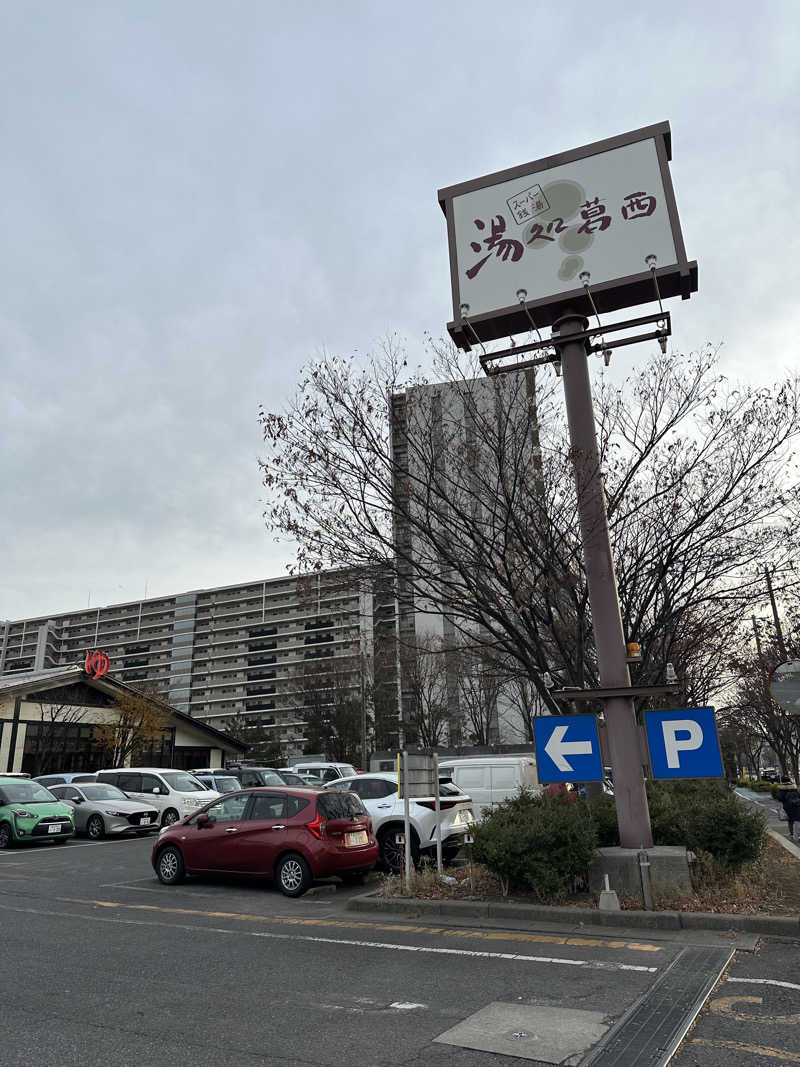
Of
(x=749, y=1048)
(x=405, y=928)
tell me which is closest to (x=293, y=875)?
(x=405, y=928)

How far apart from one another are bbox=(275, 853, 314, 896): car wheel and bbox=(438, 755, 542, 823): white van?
17.5 ft

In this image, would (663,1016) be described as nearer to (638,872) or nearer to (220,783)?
(638,872)

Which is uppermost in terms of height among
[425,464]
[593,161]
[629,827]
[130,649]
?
[130,649]

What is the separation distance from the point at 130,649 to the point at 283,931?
415ft

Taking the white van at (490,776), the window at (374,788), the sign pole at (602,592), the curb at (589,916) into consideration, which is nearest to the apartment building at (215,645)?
the white van at (490,776)

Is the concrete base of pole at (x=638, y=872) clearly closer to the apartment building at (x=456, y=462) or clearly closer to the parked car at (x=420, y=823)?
the parked car at (x=420, y=823)

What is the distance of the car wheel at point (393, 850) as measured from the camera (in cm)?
1331

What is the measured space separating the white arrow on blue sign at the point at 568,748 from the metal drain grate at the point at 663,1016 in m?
3.15

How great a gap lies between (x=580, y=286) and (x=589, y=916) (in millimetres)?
9175

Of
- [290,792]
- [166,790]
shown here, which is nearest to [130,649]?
[166,790]

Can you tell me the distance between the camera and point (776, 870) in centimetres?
1170

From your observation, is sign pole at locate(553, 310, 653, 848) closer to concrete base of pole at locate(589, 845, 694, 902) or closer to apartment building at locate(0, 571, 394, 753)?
concrete base of pole at locate(589, 845, 694, 902)

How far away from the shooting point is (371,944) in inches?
313

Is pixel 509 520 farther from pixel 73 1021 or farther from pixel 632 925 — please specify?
pixel 73 1021
